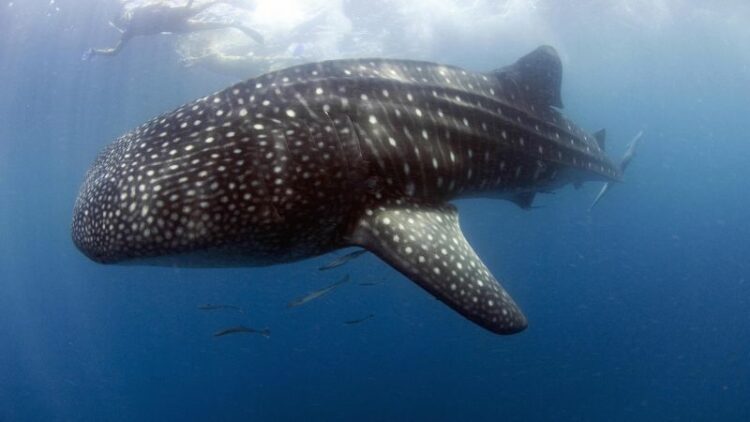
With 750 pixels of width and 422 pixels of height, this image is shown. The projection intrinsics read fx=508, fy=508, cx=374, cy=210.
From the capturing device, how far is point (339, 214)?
13.7ft

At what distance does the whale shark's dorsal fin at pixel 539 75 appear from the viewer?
21.1ft

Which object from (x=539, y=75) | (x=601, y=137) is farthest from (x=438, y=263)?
(x=601, y=137)

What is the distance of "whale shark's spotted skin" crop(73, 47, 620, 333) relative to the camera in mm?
3707

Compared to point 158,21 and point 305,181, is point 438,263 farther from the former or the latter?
point 158,21

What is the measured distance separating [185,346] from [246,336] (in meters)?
10.6

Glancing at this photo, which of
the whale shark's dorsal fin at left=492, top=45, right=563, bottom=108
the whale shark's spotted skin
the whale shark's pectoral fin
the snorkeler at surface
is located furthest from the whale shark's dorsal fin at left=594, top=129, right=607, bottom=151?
the snorkeler at surface

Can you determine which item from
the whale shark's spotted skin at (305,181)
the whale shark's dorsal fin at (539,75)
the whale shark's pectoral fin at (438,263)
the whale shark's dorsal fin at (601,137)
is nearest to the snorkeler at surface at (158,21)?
the whale shark's dorsal fin at (601,137)

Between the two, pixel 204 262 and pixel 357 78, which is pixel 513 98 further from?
pixel 204 262

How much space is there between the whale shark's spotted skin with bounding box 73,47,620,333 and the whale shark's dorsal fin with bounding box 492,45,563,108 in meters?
1.65

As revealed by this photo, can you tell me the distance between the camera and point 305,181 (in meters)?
3.95

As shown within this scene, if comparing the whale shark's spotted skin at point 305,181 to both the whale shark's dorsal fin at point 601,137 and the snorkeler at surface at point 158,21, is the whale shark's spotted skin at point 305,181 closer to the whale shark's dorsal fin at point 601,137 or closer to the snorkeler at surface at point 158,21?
the whale shark's dorsal fin at point 601,137

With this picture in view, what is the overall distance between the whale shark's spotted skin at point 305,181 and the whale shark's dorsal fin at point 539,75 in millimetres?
1648

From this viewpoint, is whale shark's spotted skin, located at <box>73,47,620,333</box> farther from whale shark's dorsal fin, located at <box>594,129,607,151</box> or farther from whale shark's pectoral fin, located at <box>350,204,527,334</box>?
whale shark's dorsal fin, located at <box>594,129,607,151</box>

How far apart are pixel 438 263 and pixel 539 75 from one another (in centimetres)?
389
